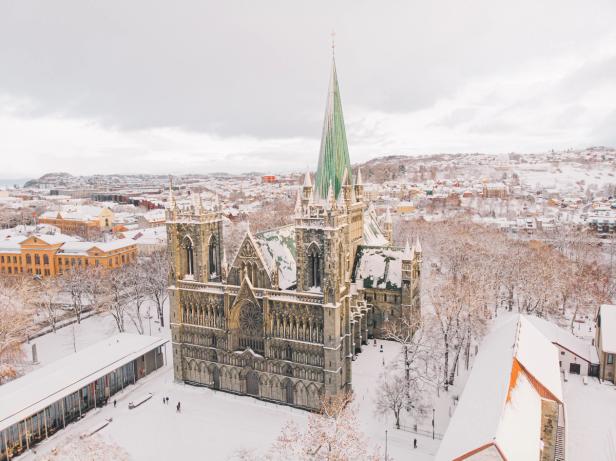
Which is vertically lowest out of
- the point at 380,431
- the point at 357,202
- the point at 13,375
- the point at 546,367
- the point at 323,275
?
the point at 380,431

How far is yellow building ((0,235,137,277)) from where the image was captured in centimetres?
8169

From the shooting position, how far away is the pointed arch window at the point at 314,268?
38.2m

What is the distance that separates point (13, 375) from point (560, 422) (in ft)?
148

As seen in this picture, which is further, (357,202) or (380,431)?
(357,202)

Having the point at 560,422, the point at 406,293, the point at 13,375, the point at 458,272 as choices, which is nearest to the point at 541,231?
the point at 458,272

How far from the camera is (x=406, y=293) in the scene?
168 ft

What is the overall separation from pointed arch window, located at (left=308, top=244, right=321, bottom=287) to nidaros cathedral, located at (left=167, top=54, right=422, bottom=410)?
0.09 metres

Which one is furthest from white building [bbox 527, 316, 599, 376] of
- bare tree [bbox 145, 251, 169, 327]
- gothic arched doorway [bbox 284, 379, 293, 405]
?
bare tree [bbox 145, 251, 169, 327]

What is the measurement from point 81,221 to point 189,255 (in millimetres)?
100354

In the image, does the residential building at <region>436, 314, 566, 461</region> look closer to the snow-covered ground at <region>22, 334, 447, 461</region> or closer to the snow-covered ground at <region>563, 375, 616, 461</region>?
the snow-covered ground at <region>563, 375, 616, 461</region>

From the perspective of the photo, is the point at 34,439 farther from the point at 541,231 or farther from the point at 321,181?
the point at 541,231

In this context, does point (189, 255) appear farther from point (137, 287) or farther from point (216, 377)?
point (137, 287)

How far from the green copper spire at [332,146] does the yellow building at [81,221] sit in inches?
3836

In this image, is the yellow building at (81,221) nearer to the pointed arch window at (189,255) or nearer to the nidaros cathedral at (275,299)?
the pointed arch window at (189,255)
